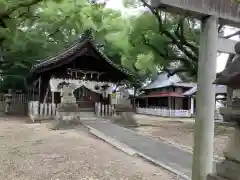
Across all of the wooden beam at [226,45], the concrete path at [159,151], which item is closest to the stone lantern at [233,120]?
the wooden beam at [226,45]

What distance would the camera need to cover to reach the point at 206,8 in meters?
5.16

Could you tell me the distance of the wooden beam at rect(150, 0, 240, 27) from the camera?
4793 mm

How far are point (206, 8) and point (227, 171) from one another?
285cm

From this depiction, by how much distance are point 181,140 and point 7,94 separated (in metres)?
21.4

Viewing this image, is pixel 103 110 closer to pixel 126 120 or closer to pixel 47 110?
pixel 47 110

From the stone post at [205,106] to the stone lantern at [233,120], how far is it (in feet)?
5.65

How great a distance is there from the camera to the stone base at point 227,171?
350 centimetres

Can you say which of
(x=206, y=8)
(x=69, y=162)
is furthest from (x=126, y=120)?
(x=206, y=8)

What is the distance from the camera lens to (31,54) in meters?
28.4

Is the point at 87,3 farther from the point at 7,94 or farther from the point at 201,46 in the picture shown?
the point at 201,46

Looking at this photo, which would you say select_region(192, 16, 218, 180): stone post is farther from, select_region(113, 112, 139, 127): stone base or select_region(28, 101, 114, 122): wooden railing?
select_region(28, 101, 114, 122): wooden railing

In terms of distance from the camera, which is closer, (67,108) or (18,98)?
(67,108)

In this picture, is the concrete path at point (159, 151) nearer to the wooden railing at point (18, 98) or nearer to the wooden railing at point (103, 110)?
the wooden railing at point (103, 110)

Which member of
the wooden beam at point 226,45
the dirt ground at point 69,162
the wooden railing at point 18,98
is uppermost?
the wooden beam at point 226,45
